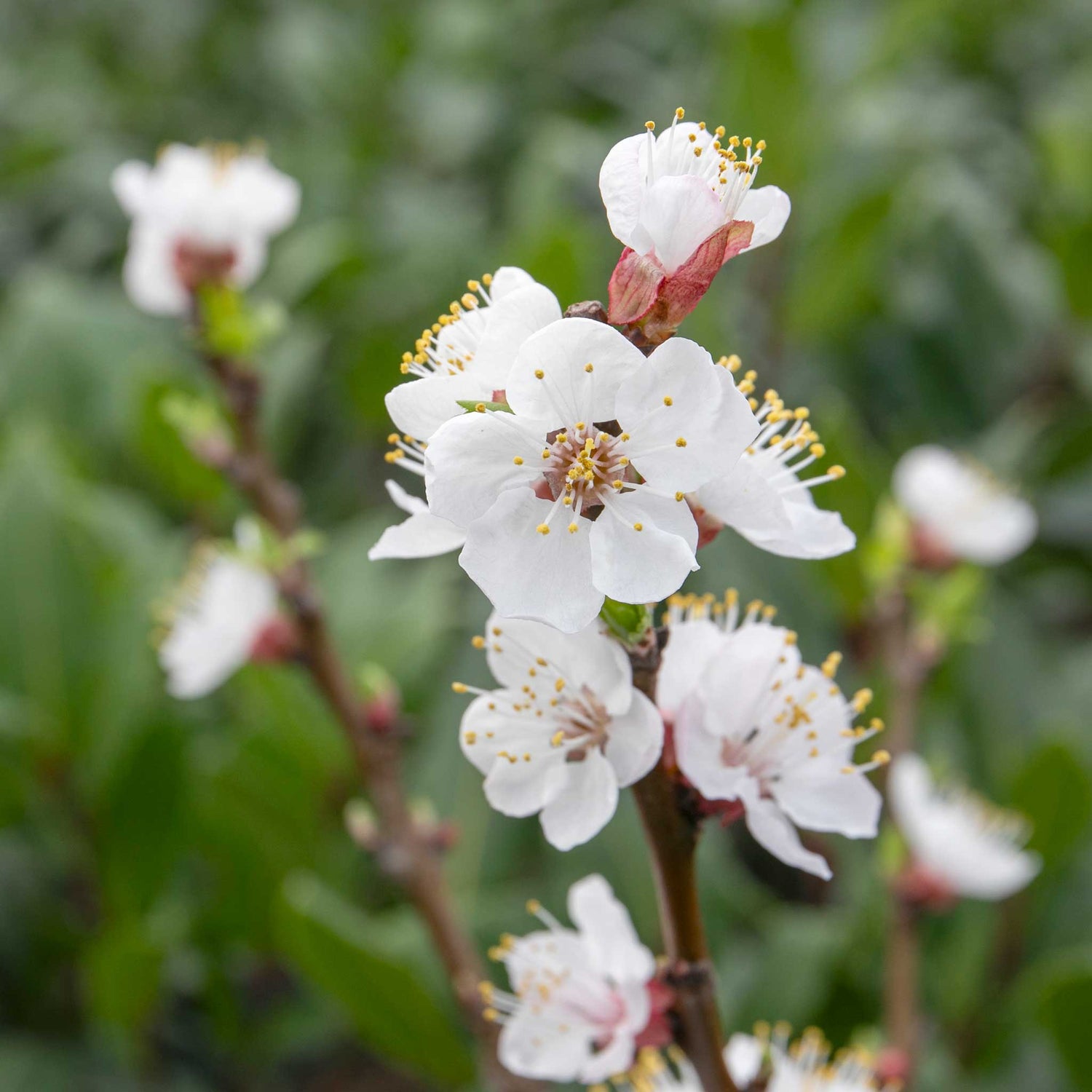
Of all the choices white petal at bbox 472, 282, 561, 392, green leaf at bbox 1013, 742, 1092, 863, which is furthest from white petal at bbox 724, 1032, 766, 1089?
green leaf at bbox 1013, 742, 1092, 863

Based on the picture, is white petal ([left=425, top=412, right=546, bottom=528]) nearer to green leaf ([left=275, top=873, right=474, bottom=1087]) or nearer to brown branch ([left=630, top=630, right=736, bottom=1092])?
brown branch ([left=630, top=630, right=736, bottom=1092])

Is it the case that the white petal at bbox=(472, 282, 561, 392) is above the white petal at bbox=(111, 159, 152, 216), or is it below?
below

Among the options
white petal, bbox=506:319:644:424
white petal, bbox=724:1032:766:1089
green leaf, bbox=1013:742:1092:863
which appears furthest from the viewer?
green leaf, bbox=1013:742:1092:863

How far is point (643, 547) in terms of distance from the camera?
1.86 feet

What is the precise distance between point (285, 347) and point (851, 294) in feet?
2.97

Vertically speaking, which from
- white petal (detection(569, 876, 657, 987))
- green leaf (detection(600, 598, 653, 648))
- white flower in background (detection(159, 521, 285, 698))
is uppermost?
white flower in background (detection(159, 521, 285, 698))

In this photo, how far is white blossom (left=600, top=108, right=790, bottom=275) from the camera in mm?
583

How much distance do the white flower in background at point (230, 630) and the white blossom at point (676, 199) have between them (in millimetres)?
605

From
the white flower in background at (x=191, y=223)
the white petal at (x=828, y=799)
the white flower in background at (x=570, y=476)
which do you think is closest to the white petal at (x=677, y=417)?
the white flower in background at (x=570, y=476)

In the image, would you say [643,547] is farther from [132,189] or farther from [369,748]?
[132,189]

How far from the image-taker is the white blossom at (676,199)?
583mm

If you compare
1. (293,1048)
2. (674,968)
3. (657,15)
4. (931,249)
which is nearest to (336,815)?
(293,1048)

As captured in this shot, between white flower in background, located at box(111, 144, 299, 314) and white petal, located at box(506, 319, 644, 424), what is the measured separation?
0.68m

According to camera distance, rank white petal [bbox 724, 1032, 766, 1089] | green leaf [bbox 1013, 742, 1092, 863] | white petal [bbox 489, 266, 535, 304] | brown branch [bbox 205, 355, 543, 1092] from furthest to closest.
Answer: green leaf [bbox 1013, 742, 1092, 863]
brown branch [bbox 205, 355, 543, 1092]
white petal [bbox 724, 1032, 766, 1089]
white petal [bbox 489, 266, 535, 304]
